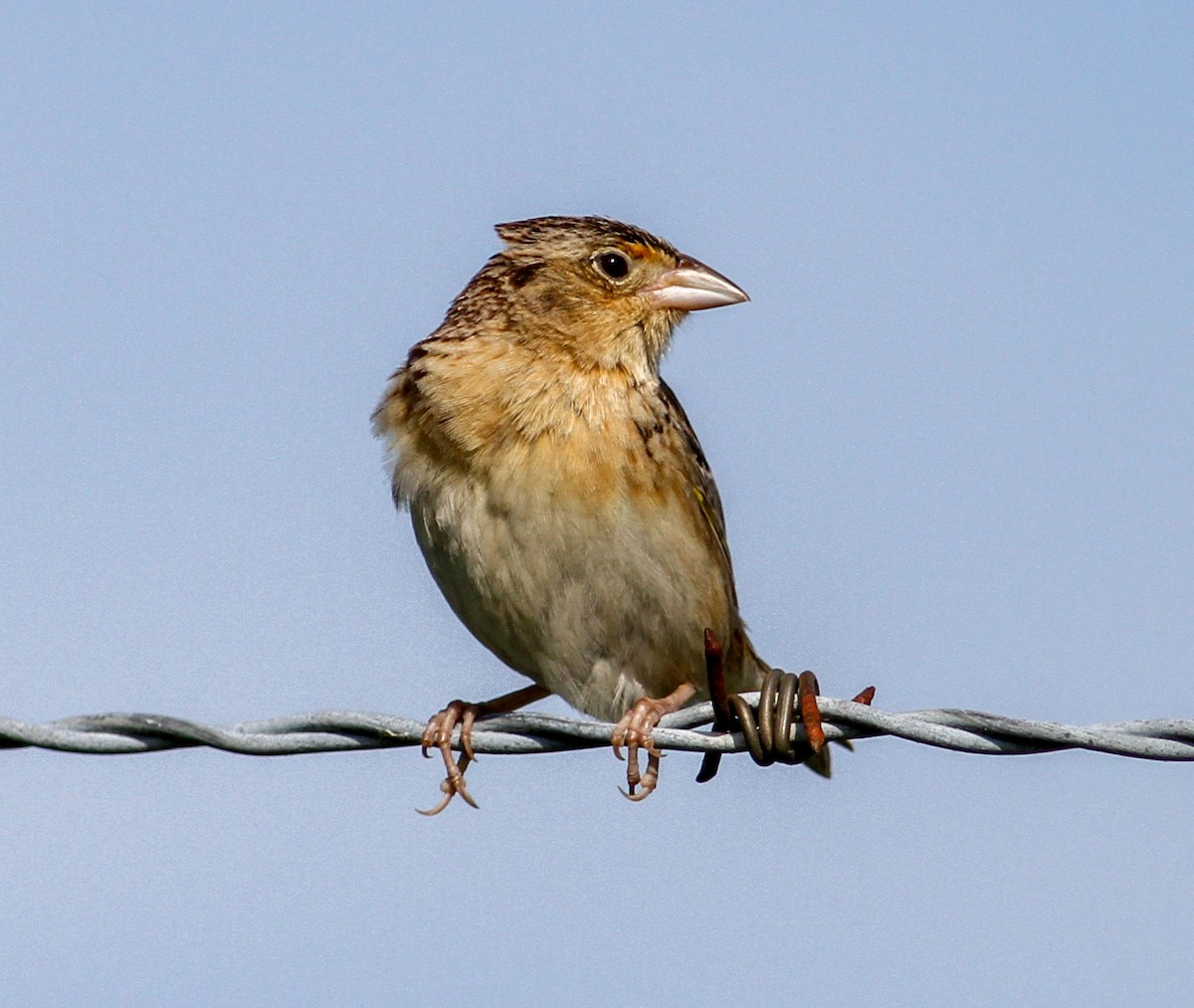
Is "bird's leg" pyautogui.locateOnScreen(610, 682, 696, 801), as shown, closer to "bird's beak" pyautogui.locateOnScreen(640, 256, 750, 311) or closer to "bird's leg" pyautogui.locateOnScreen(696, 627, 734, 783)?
"bird's leg" pyautogui.locateOnScreen(696, 627, 734, 783)

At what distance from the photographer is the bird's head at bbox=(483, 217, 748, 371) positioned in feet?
21.8

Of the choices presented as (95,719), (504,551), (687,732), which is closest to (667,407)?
(504,551)

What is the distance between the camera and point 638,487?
6133 mm

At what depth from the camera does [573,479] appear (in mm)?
6020

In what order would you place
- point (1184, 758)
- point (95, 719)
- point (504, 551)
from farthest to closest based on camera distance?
point (504, 551)
point (95, 719)
point (1184, 758)

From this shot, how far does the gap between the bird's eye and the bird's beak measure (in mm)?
110

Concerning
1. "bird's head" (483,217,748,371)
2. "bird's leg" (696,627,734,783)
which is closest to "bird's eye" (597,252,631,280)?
"bird's head" (483,217,748,371)

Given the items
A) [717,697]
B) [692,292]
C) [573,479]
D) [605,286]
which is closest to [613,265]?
[605,286]

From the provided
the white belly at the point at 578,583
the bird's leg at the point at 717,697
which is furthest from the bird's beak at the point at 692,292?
the bird's leg at the point at 717,697

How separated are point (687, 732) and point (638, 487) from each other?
186cm

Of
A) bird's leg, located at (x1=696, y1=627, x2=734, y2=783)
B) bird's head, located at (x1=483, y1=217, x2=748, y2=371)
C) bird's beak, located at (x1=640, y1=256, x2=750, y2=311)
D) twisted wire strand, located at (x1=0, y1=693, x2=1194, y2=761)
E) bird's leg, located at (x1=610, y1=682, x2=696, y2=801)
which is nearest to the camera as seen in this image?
twisted wire strand, located at (x1=0, y1=693, x2=1194, y2=761)

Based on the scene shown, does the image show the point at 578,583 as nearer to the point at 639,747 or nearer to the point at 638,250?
the point at 639,747

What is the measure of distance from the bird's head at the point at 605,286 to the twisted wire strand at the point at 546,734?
97.3 inches

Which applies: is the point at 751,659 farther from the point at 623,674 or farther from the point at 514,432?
the point at 514,432
